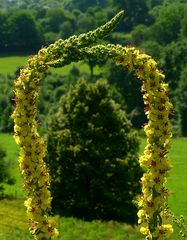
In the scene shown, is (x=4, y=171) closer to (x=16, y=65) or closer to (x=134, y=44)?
(x=16, y=65)

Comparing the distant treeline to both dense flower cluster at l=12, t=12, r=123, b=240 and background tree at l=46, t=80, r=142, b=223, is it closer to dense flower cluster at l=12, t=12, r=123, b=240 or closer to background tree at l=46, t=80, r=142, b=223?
background tree at l=46, t=80, r=142, b=223

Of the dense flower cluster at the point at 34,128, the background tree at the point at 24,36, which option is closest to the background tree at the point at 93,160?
the dense flower cluster at the point at 34,128

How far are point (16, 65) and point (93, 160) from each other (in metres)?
110

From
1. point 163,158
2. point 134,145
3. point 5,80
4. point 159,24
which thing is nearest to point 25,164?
point 163,158

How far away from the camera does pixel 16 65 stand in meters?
148

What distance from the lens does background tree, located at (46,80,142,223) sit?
134 feet

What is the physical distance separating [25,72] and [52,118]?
1383 inches

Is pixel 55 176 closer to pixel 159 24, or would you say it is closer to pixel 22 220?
pixel 22 220

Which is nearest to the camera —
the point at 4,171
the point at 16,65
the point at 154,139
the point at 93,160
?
the point at 154,139

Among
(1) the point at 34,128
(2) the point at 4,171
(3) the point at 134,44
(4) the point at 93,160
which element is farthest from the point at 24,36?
(1) the point at 34,128

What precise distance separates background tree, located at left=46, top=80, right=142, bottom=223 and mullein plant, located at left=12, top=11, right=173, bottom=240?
3190 centimetres

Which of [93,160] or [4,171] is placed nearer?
[93,160]

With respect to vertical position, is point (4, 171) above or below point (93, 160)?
below

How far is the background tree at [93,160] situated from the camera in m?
40.9
